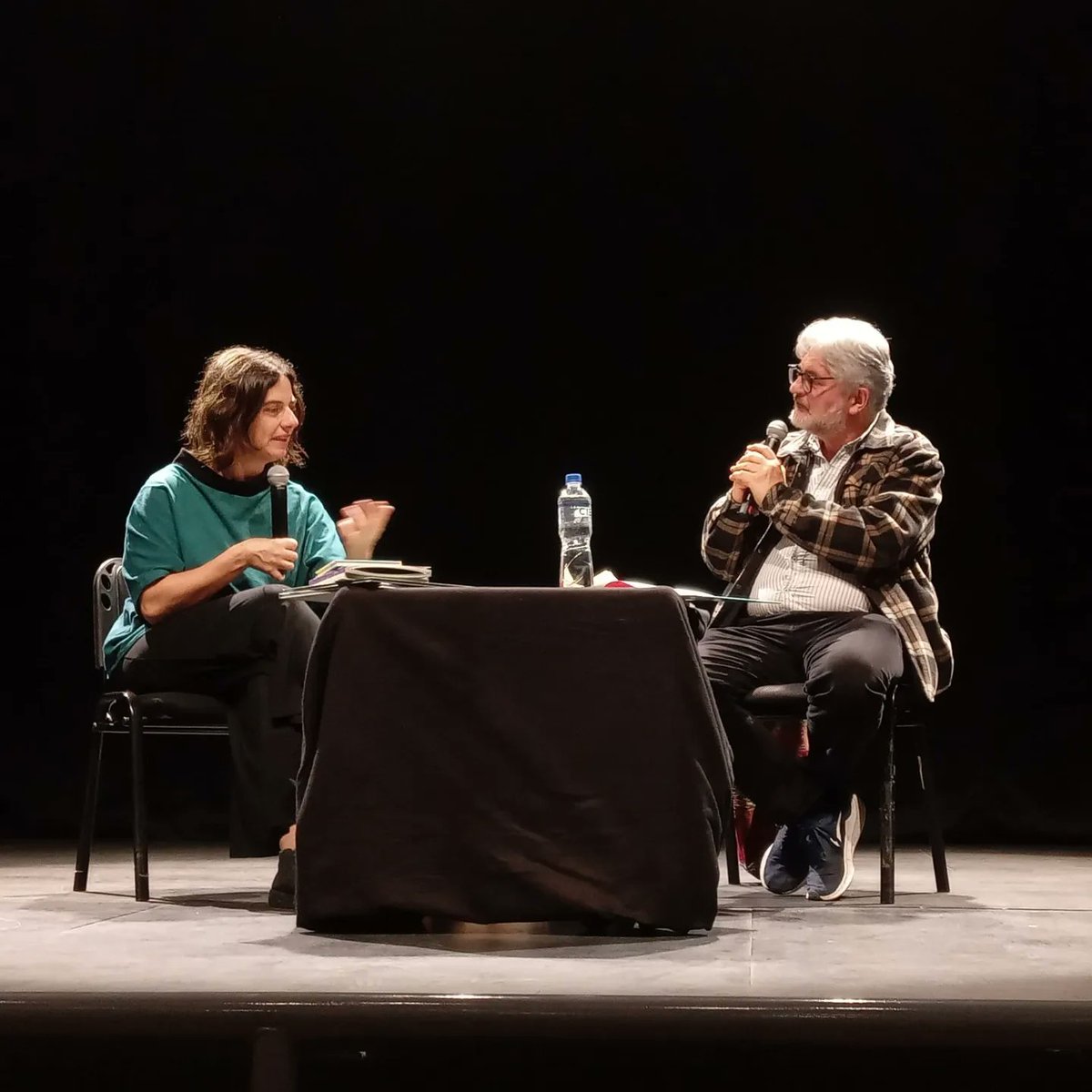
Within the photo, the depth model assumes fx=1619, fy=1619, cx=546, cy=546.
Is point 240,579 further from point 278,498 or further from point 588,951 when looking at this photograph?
point 588,951

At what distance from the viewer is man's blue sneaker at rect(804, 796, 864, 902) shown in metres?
2.91

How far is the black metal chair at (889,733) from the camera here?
9.37ft

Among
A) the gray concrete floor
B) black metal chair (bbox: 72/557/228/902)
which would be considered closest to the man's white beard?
the gray concrete floor

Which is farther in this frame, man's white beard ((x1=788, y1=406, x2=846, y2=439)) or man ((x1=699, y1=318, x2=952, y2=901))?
man's white beard ((x1=788, y1=406, x2=846, y2=439))

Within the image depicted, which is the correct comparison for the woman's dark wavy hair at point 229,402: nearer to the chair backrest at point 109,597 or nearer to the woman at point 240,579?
the woman at point 240,579

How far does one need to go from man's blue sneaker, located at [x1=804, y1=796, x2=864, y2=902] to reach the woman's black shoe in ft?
3.04

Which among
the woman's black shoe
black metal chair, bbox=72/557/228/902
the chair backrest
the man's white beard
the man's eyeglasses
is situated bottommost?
the woman's black shoe

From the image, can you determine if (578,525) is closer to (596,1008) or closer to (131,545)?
(131,545)

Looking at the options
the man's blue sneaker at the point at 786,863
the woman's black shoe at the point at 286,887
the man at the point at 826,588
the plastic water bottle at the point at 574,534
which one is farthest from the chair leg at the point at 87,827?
the man's blue sneaker at the point at 786,863

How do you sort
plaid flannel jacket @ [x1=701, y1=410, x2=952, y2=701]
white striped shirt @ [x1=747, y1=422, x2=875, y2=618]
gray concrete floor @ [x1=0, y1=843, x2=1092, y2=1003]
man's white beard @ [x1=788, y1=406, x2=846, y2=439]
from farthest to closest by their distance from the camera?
man's white beard @ [x1=788, y1=406, x2=846, y2=439]
white striped shirt @ [x1=747, y1=422, x2=875, y2=618]
plaid flannel jacket @ [x1=701, y1=410, x2=952, y2=701]
gray concrete floor @ [x1=0, y1=843, x2=1092, y2=1003]

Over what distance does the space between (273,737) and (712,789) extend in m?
0.83

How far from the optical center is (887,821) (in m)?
2.86

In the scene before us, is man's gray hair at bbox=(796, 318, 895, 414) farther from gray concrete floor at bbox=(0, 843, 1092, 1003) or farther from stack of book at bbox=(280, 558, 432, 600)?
stack of book at bbox=(280, 558, 432, 600)

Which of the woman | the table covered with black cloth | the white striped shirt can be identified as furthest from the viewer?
the white striped shirt
